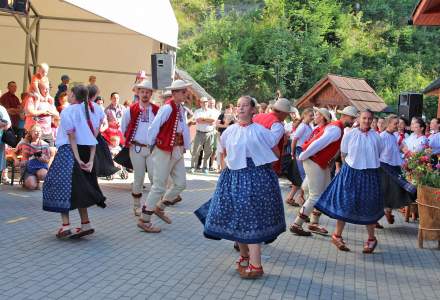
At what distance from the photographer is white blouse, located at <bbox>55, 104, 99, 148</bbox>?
7051mm

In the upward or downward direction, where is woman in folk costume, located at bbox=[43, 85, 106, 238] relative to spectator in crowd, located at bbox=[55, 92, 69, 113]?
downward

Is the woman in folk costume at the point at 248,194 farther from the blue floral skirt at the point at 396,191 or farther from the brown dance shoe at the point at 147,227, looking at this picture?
the blue floral skirt at the point at 396,191

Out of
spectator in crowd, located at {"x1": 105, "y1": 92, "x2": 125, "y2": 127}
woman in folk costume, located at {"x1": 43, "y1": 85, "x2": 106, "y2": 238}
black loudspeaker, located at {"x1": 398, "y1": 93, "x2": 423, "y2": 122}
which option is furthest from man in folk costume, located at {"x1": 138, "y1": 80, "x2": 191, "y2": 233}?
black loudspeaker, located at {"x1": 398, "y1": 93, "x2": 423, "y2": 122}

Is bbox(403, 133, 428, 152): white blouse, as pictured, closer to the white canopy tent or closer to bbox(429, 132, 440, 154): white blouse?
bbox(429, 132, 440, 154): white blouse

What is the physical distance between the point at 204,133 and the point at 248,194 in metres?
11.1

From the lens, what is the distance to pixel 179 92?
7.99m

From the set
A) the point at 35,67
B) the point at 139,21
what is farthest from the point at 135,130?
the point at 35,67

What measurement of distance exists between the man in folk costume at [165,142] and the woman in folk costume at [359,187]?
190cm

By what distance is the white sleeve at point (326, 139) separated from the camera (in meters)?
8.04

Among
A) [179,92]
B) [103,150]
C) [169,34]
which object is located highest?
[169,34]

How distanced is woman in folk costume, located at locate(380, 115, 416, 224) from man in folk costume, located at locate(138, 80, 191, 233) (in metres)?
2.78

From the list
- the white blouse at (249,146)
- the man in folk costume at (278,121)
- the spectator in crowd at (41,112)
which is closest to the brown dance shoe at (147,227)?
the man in folk costume at (278,121)

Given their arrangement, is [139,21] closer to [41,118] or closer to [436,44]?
[41,118]

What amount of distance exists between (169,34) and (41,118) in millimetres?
4068
